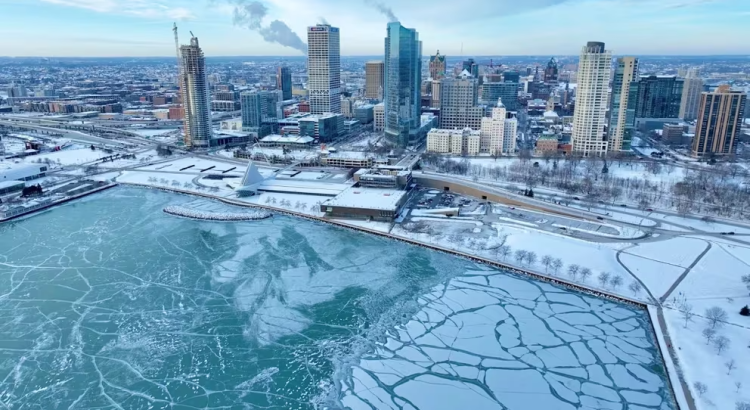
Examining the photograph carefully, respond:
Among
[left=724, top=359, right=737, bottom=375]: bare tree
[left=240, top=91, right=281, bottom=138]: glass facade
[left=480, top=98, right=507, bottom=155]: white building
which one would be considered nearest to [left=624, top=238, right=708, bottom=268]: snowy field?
[left=724, top=359, right=737, bottom=375]: bare tree

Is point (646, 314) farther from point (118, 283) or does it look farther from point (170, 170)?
→ point (170, 170)

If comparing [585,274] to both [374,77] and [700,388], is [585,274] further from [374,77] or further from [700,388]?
[374,77]

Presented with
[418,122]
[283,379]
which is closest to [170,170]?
[418,122]

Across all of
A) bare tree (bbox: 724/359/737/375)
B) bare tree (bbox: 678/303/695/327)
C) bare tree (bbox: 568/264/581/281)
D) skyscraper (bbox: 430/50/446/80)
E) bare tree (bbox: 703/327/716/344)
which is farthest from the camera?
skyscraper (bbox: 430/50/446/80)

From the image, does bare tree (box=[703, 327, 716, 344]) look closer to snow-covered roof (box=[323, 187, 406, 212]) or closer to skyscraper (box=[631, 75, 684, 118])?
snow-covered roof (box=[323, 187, 406, 212])

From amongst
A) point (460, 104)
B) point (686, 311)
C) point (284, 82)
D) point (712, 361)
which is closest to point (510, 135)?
point (460, 104)
